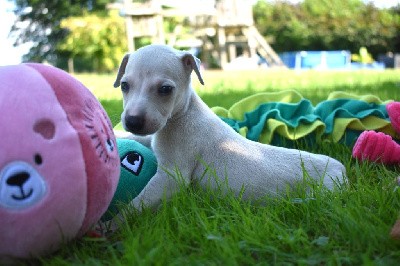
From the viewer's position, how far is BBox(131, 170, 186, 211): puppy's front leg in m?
2.29

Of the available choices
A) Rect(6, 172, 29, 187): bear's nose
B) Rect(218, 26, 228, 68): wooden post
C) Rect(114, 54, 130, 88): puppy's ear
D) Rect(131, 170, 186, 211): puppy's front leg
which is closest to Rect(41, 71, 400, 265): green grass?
Rect(131, 170, 186, 211): puppy's front leg

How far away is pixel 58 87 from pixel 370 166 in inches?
73.0

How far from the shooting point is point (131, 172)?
8.18 feet

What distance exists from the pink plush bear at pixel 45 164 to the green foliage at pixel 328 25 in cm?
2458

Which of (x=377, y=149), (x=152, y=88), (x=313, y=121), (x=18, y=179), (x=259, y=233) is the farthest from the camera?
(x=313, y=121)

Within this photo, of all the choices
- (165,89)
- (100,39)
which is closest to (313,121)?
(165,89)

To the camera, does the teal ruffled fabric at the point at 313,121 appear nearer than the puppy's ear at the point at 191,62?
No

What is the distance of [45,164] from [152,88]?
3.13ft

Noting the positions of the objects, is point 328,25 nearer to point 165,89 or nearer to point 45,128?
point 165,89

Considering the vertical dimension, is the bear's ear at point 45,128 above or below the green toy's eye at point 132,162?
above

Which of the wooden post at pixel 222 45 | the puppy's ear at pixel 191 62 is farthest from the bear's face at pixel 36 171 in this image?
the wooden post at pixel 222 45

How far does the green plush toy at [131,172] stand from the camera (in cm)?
233

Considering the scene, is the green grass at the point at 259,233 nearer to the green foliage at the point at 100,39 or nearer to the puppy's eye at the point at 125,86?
the puppy's eye at the point at 125,86

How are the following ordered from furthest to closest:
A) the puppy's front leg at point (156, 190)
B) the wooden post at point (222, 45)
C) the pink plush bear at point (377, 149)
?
the wooden post at point (222, 45)
the pink plush bear at point (377, 149)
the puppy's front leg at point (156, 190)
